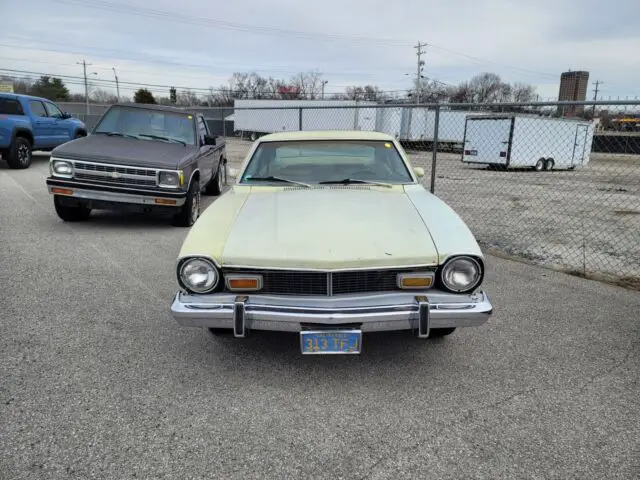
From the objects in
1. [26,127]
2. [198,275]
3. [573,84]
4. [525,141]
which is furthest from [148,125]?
[573,84]

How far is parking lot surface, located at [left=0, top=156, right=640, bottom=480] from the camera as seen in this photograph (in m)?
2.24

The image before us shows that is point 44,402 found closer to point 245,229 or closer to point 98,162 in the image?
point 245,229

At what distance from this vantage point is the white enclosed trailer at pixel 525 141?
2058 centimetres

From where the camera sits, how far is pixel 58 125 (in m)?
13.9

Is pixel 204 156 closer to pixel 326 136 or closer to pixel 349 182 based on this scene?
pixel 326 136

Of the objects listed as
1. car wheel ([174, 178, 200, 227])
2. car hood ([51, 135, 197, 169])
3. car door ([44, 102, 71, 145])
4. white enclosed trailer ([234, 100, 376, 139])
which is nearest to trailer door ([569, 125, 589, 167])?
white enclosed trailer ([234, 100, 376, 139])

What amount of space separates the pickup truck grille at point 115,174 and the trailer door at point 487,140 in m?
17.9

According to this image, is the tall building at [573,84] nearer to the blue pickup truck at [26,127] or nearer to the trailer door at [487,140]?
the trailer door at [487,140]

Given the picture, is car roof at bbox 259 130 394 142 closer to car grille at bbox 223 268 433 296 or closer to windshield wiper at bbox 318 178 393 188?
windshield wiper at bbox 318 178 393 188

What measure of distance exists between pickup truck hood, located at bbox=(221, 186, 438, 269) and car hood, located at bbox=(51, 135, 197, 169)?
3.40 m

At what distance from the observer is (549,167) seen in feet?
74.9

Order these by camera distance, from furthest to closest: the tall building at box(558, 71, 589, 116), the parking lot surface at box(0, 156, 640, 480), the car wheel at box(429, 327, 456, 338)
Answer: the tall building at box(558, 71, 589, 116) < the car wheel at box(429, 327, 456, 338) < the parking lot surface at box(0, 156, 640, 480)

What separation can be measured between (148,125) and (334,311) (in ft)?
19.7

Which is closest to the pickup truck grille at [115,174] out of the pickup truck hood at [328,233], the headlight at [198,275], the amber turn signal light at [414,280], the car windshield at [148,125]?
the car windshield at [148,125]
